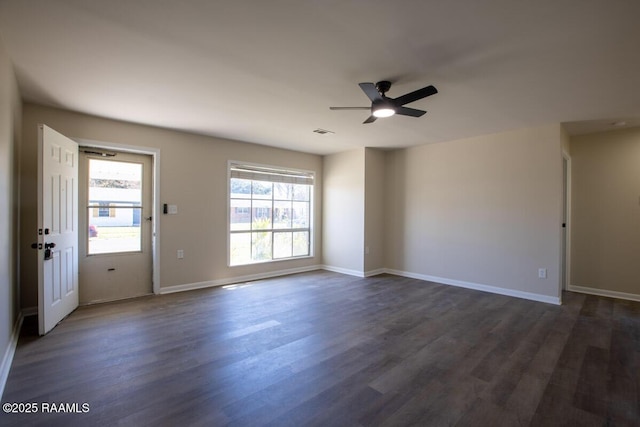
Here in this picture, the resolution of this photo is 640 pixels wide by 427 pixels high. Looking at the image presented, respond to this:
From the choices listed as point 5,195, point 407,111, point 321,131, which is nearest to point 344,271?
point 321,131

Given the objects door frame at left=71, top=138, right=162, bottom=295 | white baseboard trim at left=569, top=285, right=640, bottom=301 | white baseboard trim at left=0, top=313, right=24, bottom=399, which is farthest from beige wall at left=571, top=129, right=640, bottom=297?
white baseboard trim at left=0, top=313, right=24, bottom=399

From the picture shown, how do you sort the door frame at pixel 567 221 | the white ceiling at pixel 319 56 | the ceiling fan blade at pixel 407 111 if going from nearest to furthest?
the white ceiling at pixel 319 56
the ceiling fan blade at pixel 407 111
the door frame at pixel 567 221

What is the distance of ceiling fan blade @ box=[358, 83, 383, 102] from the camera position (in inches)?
97.3

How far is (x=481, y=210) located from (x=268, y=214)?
12.2 feet

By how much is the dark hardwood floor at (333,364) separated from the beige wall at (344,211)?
191cm

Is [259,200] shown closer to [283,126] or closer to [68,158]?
[283,126]

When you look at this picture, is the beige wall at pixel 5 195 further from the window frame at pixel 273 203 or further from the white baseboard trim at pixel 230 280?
the window frame at pixel 273 203

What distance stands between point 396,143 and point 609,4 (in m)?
3.72

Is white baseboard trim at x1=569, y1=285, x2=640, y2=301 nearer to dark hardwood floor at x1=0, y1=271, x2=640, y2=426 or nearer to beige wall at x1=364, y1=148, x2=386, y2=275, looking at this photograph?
dark hardwood floor at x1=0, y1=271, x2=640, y2=426

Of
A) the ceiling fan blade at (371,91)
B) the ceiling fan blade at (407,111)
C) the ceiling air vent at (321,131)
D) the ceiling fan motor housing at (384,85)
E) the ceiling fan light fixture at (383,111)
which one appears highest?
the ceiling air vent at (321,131)

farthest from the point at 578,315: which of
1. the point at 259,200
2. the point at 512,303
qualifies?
the point at 259,200

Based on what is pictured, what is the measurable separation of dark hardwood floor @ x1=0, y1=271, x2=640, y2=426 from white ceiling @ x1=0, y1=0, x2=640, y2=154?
2.46 m

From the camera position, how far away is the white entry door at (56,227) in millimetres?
2963

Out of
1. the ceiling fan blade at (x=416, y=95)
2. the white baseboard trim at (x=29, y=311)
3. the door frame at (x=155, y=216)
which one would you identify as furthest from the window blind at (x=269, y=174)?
the ceiling fan blade at (x=416, y=95)
